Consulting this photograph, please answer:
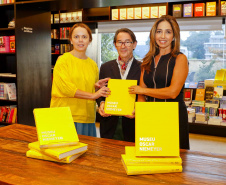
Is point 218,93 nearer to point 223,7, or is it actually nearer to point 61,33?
point 223,7

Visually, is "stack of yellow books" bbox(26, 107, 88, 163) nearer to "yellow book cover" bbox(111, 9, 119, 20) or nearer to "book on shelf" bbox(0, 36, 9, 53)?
"book on shelf" bbox(0, 36, 9, 53)

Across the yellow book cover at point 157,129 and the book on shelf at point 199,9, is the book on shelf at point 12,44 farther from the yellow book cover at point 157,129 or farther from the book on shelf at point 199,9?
the yellow book cover at point 157,129

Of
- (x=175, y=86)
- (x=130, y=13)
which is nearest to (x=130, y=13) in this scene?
(x=130, y=13)

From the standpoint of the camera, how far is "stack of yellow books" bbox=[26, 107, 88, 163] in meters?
1.37

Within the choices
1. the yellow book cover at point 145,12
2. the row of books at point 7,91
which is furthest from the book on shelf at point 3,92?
the yellow book cover at point 145,12

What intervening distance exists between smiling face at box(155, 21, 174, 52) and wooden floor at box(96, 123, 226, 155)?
2.70 meters

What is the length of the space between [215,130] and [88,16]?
385cm

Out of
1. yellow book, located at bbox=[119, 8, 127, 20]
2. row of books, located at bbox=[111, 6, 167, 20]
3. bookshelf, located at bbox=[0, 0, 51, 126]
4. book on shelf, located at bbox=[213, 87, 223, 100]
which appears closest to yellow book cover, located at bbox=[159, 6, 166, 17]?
row of books, located at bbox=[111, 6, 167, 20]

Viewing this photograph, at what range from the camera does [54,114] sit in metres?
1.51

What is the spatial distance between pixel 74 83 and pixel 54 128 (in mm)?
998

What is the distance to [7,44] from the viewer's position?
436 centimetres

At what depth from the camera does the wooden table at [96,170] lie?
1.17 meters

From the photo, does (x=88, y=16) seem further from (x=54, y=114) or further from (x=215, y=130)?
(x=54, y=114)

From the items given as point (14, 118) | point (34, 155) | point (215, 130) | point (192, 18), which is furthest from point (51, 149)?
point (192, 18)
